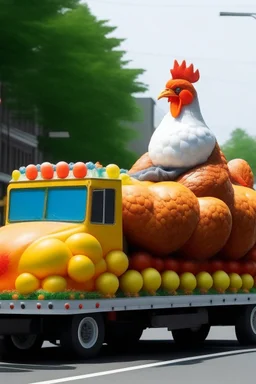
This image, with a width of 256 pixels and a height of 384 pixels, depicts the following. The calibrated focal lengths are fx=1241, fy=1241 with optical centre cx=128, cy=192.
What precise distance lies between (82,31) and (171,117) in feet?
74.8

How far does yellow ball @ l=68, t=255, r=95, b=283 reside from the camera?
54.7ft

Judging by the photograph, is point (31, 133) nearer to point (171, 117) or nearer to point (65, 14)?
point (65, 14)

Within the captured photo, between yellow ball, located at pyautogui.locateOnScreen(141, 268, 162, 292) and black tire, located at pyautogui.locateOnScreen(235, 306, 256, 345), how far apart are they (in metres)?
3.11

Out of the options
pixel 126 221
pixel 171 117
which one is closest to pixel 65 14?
pixel 171 117

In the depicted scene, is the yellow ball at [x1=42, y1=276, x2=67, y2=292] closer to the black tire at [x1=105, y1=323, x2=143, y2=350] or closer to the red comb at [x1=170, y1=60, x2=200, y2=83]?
the black tire at [x1=105, y1=323, x2=143, y2=350]

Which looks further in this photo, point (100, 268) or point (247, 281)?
point (247, 281)

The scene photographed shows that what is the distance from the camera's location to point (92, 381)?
14445 millimetres

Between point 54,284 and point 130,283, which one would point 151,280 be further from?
point 54,284

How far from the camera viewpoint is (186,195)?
18.7 metres

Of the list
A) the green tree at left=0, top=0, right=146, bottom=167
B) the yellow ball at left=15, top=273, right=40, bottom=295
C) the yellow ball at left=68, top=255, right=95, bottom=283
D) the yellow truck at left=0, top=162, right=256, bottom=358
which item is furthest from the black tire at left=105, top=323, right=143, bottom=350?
the green tree at left=0, top=0, right=146, bottom=167

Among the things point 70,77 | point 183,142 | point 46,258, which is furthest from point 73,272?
point 70,77

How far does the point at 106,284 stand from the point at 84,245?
67cm

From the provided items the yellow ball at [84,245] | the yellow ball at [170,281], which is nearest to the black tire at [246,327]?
the yellow ball at [170,281]

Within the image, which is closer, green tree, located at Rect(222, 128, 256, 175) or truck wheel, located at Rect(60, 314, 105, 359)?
truck wheel, located at Rect(60, 314, 105, 359)
